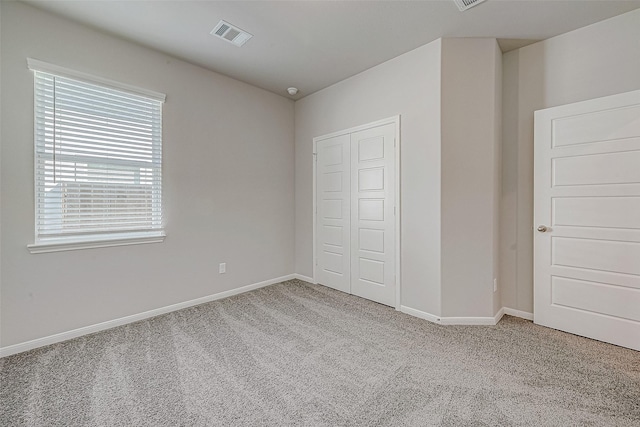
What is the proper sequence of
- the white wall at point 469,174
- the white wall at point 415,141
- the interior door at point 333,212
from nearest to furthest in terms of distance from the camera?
1. the white wall at point 469,174
2. the white wall at point 415,141
3. the interior door at point 333,212

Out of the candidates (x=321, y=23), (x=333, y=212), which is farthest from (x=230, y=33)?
(x=333, y=212)

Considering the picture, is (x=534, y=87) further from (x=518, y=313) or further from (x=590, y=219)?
(x=518, y=313)

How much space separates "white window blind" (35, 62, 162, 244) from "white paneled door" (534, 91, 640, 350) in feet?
13.0

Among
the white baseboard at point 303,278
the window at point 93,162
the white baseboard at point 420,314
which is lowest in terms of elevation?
the white baseboard at point 420,314

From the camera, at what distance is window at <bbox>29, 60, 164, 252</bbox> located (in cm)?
235

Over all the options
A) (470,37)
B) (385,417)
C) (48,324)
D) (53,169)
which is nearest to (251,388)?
(385,417)

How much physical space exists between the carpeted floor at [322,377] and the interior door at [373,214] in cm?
67

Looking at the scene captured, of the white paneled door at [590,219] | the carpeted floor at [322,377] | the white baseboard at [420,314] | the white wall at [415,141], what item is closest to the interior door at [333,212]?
the white wall at [415,141]

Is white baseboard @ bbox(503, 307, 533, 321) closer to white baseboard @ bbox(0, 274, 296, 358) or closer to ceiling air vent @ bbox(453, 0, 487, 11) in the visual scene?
ceiling air vent @ bbox(453, 0, 487, 11)

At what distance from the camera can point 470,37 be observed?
272 centimetres

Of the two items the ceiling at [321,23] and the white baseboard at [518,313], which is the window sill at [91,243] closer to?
the ceiling at [321,23]

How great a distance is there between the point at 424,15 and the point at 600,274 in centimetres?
275

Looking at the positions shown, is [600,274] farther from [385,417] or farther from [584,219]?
[385,417]

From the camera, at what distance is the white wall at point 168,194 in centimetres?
222
